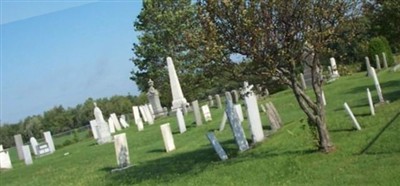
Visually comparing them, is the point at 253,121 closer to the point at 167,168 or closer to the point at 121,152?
the point at 167,168

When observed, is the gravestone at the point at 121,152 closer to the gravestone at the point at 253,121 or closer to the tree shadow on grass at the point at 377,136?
the gravestone at the point at 253,121

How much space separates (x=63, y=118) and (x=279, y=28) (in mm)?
53881

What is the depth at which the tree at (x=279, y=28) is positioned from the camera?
10.5 m

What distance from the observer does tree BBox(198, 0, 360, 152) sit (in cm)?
1047

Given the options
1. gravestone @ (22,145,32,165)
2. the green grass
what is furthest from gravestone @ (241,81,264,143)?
gravestone @ (22,145,32,165)

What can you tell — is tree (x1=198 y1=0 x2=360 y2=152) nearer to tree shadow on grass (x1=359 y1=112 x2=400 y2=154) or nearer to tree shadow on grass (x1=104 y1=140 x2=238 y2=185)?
tree shadow on grass (x1=359 y1=112 x2=400 y2=154)

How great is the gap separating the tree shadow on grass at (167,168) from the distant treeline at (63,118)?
42213mm

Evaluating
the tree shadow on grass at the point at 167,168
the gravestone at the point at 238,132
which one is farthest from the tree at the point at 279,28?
the tree shadow on grass at the point at 167,168

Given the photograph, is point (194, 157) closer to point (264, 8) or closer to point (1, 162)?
point (264, 8)

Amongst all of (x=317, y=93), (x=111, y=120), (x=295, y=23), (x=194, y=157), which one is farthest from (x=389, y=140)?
(x=111, y=120)

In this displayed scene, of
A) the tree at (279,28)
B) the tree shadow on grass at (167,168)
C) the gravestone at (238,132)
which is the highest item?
the tree at (279,28)

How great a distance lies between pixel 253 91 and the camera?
12.3m

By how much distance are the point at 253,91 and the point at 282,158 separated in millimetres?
1908

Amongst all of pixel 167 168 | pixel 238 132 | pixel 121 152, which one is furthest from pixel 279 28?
pixel 121 152
